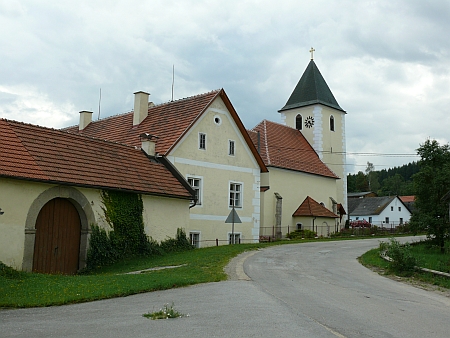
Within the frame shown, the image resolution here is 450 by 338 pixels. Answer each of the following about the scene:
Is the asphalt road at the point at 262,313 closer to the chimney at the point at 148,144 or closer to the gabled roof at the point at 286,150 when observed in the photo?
the chimney at the point at 148,144

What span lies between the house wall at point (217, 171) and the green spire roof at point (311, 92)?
24.6 metres

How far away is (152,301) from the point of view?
10.6 meters

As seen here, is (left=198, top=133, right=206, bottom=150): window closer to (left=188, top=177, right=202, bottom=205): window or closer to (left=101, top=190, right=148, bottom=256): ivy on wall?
(left=188, top=177, right=202, bottom=205): window

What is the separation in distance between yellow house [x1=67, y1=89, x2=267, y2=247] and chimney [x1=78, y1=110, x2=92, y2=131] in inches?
221

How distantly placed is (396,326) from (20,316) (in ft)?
22.4

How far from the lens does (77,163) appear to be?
19.5 meters

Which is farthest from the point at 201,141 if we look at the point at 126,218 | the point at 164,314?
the point at 164,314

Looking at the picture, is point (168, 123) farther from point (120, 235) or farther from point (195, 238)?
point (120, 235)

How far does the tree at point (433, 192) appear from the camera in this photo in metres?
25.8

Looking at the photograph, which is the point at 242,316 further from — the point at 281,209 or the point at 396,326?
the point at 281,209

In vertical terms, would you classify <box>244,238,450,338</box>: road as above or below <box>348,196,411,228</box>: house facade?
below

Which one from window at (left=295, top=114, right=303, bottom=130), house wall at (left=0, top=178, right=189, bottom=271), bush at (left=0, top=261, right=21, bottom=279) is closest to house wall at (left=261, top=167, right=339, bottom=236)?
window at (left=295, top=114, right=303, bottom=130)

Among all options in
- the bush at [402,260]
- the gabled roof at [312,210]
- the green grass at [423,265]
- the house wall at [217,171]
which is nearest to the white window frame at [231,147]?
the house wall at [217,171]

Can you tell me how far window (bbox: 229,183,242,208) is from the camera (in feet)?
96.5
